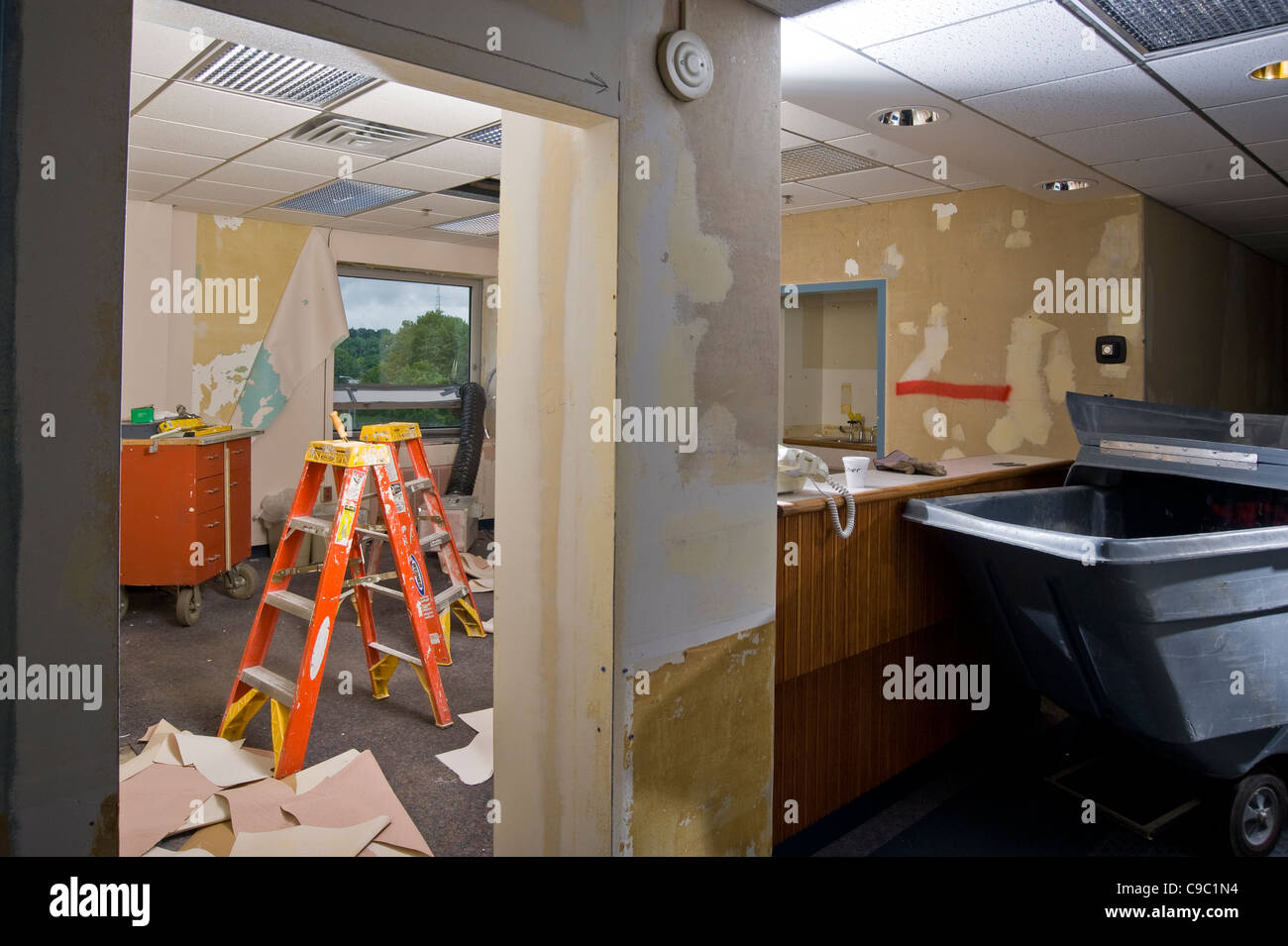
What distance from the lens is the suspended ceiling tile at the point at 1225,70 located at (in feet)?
8.11

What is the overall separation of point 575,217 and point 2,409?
1058mm

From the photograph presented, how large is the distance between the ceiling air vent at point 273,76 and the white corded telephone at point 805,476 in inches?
79.0

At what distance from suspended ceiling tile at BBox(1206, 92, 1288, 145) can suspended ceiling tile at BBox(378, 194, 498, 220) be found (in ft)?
12.0

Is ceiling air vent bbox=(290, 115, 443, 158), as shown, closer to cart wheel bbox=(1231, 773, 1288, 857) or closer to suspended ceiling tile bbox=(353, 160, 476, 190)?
suspended ceiling tile bbox=(353, 160, 476, 190)

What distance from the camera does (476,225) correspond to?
5.84 meters

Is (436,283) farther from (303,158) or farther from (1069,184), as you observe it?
(1069,184)

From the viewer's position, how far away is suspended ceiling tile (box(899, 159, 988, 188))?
3.99 meters

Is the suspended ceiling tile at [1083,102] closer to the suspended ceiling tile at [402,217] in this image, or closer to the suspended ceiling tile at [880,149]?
the suspended ceiling tile at [880,149]

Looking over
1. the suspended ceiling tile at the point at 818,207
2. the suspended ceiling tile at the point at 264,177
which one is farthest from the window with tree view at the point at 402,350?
the suspended ceiling tile at the point at 818,207

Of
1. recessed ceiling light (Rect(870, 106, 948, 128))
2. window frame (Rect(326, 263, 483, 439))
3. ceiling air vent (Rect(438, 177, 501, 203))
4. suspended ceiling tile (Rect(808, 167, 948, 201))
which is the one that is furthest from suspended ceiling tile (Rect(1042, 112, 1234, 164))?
window frame (Rect(326, 263, 483, 439))

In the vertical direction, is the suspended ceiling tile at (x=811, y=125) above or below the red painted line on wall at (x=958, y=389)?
above
